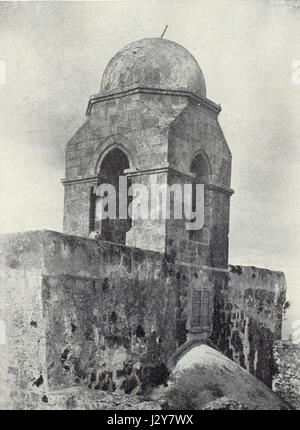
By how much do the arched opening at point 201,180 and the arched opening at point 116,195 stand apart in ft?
3.97

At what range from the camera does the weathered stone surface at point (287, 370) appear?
11.7 metres

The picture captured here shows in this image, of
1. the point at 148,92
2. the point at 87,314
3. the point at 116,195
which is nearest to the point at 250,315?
the point at 116,195

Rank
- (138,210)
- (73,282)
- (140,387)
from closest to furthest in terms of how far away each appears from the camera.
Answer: (73,282)
(140,387)
(138,210)

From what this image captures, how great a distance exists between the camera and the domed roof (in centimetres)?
977

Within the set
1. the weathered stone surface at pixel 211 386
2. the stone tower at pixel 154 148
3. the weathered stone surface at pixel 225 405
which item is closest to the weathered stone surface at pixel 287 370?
the stone tower at pixel 154 148

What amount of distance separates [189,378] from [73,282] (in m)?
2.62

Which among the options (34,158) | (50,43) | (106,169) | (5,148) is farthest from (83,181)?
(50,43)

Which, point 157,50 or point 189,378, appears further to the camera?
point 157,50

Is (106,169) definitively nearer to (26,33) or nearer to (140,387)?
(26,33)

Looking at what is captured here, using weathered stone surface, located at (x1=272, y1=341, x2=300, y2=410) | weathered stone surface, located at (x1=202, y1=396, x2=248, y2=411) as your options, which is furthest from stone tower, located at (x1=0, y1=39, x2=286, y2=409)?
weathered stone surface, located at (x1=202, y1=396, x2=248, y2=411)

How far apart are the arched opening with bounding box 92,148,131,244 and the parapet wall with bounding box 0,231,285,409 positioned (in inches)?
58.2

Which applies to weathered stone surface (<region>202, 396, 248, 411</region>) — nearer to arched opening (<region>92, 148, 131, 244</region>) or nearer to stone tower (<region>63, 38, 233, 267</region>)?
stone tower (<region>63, 38, 233, 267</region>)

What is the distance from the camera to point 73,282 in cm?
682
